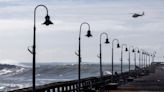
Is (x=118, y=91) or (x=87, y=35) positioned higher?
(x=87, y=35)

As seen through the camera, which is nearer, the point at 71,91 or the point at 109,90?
the point at 71,91

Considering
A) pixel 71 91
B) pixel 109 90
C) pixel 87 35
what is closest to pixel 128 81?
pixel 109 90

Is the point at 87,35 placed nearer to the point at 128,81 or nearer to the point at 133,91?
the point at 133,91

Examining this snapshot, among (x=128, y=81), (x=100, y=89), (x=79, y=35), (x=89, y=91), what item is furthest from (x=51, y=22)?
(x=128, y=81)

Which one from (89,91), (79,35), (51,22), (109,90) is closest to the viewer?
(51,22)

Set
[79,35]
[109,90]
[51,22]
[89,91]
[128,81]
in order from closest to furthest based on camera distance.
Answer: [51,22] < [79,35] < [89,91] < [109,90] < [128,81]

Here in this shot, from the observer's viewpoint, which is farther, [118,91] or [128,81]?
[128,81]

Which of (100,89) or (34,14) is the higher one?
(34,14)

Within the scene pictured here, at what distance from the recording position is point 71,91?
6344cm

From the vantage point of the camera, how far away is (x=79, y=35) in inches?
2188

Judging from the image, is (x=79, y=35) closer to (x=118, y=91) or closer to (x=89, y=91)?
(x=89, y=91)

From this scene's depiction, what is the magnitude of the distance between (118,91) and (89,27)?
48.3ft

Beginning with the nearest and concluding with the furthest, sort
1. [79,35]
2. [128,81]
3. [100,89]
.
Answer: [79,35] → [100,89] → [128,81]

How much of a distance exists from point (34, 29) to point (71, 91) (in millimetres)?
23235
